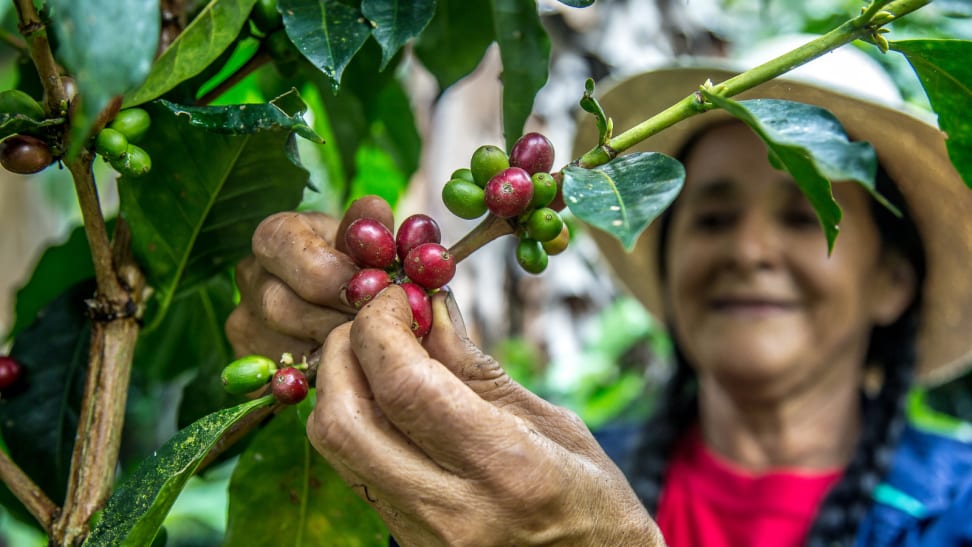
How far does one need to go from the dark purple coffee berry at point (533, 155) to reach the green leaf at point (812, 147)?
0.49ft

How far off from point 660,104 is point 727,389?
2.30 ft

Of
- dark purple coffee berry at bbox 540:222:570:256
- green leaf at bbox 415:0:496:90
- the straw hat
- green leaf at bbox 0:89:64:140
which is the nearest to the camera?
green leaf at bbox 0:89:64:140

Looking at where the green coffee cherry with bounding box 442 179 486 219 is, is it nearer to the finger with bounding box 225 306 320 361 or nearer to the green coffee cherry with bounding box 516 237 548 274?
the green coffee cherry with bounding box 516 237 548 274

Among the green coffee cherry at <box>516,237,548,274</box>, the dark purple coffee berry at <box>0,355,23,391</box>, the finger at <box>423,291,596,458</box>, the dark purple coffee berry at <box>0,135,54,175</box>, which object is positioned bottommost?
the finger at <box>423,291,596,458</box>

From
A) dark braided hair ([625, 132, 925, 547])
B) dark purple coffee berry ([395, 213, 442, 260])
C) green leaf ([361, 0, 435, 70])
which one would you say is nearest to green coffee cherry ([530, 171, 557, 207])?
dark purple coffee berry ([395, 213, 442, 260])

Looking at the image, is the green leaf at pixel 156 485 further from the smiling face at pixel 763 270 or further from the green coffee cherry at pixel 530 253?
the smiling face at pixel 763 270

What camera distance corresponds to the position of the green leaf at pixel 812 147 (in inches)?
22.5

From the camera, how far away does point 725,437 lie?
7.00 feet

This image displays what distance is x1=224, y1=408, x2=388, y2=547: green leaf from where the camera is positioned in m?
0.94

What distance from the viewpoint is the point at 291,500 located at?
3.11ft

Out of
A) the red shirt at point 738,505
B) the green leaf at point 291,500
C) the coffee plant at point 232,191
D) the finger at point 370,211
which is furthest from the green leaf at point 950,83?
the red shirt at point 738,505

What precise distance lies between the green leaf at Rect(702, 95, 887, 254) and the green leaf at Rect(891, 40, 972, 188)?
156mm

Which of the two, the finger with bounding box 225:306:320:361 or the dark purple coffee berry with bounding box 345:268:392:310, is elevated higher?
the dark purple coffee berry with bounding box 345:268:392:310

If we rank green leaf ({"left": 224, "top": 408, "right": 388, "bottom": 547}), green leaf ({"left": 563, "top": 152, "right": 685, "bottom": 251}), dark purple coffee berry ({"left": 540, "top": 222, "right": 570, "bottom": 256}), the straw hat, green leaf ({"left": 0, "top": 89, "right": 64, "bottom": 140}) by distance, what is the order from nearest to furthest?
green leaf ({"left": 563, "top": 152, "right": 685, "bottom": 251}) → green leaf ({"left": 0, "top": 89, "right": 64, "bottom": 140}) → dark purple coffee berry ({"left": 540, "top": 222, "right": 570, "bottom": 256}) → green leaf ({"left": 224, "top": 408, "right": 388, "bottom": 547}) → the straw hat
